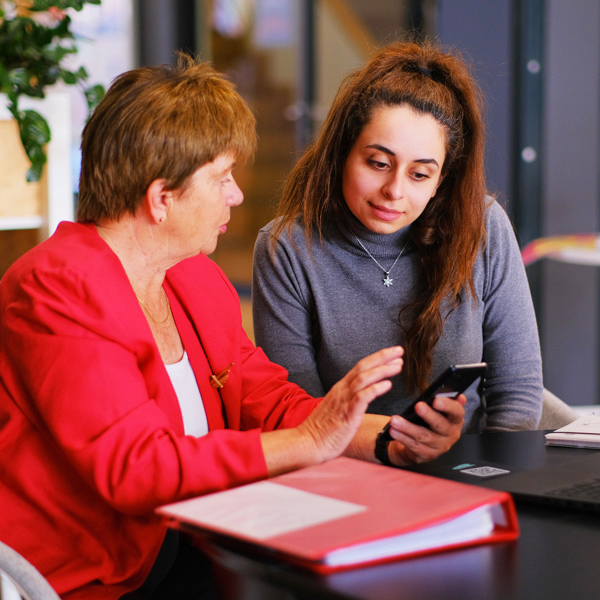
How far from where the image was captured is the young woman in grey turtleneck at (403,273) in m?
1.79

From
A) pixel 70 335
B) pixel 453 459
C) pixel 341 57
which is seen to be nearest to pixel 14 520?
pixel 70 335

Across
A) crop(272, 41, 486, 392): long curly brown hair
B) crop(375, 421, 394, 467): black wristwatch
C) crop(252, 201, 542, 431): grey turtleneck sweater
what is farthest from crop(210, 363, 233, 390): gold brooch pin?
crop(272, 41, 486, 392): long curly brown hair

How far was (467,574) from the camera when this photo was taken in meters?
0.88

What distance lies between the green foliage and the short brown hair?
1.18m

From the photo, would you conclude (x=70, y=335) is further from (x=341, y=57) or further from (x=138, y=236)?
(x=341, y=57)

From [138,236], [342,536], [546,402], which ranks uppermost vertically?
[138,236]

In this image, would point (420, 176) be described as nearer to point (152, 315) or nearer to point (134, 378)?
point (152, 315)

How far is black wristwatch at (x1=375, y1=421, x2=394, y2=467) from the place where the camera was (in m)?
1.38

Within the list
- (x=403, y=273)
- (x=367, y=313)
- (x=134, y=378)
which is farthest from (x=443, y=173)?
(x=134, y=378)

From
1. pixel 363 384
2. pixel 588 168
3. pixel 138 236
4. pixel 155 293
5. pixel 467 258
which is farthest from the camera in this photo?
pixel 588 168

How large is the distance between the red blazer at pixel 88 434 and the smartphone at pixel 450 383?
28cm

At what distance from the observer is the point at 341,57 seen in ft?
19.8

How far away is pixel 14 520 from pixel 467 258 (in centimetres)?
107

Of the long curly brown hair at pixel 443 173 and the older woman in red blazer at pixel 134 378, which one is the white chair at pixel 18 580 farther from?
the long curly brown hair at pixel 443 173
